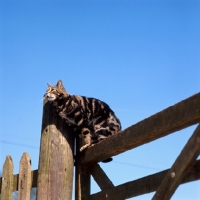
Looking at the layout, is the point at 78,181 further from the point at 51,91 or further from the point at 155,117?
the point at 51,91

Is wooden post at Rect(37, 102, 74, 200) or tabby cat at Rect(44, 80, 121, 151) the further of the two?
tabby cat at Rect(44, 80, 121, 151)

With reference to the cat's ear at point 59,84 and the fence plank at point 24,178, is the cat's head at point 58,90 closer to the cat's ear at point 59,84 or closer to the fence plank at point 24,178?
the cat's ear at point 59,84

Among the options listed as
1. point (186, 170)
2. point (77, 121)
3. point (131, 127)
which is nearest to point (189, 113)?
point (186, 170)

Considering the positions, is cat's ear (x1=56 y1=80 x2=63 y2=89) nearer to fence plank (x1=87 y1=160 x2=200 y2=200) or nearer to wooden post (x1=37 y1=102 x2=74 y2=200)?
wooden post (x1=37 y1=102 x2=74 y2=200)

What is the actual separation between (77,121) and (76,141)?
1.88 ft

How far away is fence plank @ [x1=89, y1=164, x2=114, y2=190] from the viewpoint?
12.3 feet

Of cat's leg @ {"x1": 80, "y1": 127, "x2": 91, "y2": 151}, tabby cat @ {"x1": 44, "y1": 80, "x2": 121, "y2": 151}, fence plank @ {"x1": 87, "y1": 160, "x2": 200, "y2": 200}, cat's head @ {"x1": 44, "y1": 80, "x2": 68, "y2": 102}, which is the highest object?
cat's head @ {"x1": 44, "y1": 80, "x2": 68, "y2": 102}

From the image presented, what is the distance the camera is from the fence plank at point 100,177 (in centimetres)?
376

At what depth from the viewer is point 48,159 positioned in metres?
3.88

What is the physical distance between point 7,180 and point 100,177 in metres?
0.91

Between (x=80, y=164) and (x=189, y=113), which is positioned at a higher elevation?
(x=80, y=164)

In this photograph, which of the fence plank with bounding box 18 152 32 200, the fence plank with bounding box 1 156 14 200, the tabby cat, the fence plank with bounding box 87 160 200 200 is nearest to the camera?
the fence plank with bounding box 87 160 200 200

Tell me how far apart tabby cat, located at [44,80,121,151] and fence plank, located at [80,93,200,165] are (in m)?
0.91

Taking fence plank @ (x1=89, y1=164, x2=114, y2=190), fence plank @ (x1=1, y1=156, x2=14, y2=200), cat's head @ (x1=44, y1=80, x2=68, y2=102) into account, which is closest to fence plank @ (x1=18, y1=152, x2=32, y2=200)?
fence plank @ (x1=1, y1=156, x2=14, y2=200)
